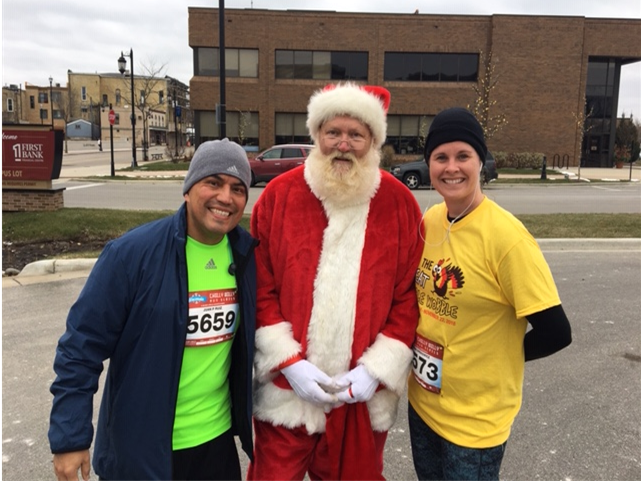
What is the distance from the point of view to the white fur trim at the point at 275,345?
84.7 inches

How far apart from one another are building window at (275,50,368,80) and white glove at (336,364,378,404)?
31.8 m

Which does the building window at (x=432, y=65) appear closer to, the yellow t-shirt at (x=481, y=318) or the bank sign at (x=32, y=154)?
the bank sign at (x=32, y=154)

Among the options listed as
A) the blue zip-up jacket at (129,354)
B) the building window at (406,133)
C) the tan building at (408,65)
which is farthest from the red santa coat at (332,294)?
the building window at (406,133)

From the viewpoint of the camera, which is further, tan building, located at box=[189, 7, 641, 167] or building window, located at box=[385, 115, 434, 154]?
building window, located at box=[385, 115, 434, 154]

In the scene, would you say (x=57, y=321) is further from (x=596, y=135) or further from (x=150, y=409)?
(x=596, y=135)

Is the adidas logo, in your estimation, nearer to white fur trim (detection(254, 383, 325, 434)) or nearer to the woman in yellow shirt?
white fur trim (detection(254, 383, 325, 434))

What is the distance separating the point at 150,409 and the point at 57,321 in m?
4.00

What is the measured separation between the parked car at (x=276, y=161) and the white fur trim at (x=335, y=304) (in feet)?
58.1

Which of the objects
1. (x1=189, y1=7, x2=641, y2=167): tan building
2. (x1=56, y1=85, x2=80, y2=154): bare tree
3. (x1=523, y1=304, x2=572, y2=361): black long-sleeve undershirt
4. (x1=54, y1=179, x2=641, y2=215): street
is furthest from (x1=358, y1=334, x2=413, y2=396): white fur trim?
(x1=56, y1=85, x2=80, y2=154): bare tree

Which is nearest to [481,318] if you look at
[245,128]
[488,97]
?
[245,128]

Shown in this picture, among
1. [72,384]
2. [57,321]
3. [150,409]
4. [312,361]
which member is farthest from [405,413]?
[57,321]

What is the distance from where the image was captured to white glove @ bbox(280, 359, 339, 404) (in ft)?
6.97

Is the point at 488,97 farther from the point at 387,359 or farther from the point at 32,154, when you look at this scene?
the point at 387,359

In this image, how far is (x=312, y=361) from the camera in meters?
2.20
